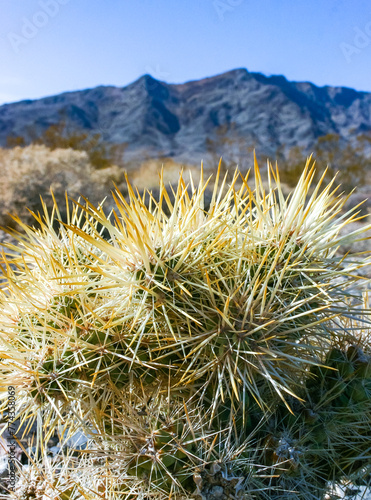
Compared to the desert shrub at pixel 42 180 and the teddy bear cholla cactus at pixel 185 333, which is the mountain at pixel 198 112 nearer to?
the desert shrub at pixel 42 180

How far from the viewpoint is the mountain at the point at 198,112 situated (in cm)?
3703

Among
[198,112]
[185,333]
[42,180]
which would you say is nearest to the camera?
[185,333]

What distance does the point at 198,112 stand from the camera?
4809 cm

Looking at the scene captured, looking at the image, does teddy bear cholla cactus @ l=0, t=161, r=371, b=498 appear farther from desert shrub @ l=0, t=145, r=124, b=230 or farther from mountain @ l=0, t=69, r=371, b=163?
mountain @ l=0, t=69, r=371, b=163

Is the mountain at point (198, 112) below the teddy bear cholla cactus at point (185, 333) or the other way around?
the other way around

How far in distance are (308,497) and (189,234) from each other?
113 cm

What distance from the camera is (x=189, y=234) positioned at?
1.29 metres

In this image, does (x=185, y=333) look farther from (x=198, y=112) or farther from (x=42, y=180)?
(x=198, y=112)

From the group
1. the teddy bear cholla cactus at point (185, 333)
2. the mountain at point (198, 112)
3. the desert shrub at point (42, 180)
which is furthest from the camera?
the mountain at point (198, 112)

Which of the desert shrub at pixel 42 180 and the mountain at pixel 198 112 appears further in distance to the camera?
the mountain at pixel 198 112

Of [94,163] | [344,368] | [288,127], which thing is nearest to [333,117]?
[288,127]

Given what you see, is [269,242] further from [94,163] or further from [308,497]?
[94,163]

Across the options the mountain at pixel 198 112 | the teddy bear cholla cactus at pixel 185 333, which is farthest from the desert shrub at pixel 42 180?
the mountain at pixel 198 112

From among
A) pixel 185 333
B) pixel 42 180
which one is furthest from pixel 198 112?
pixel 185 333
